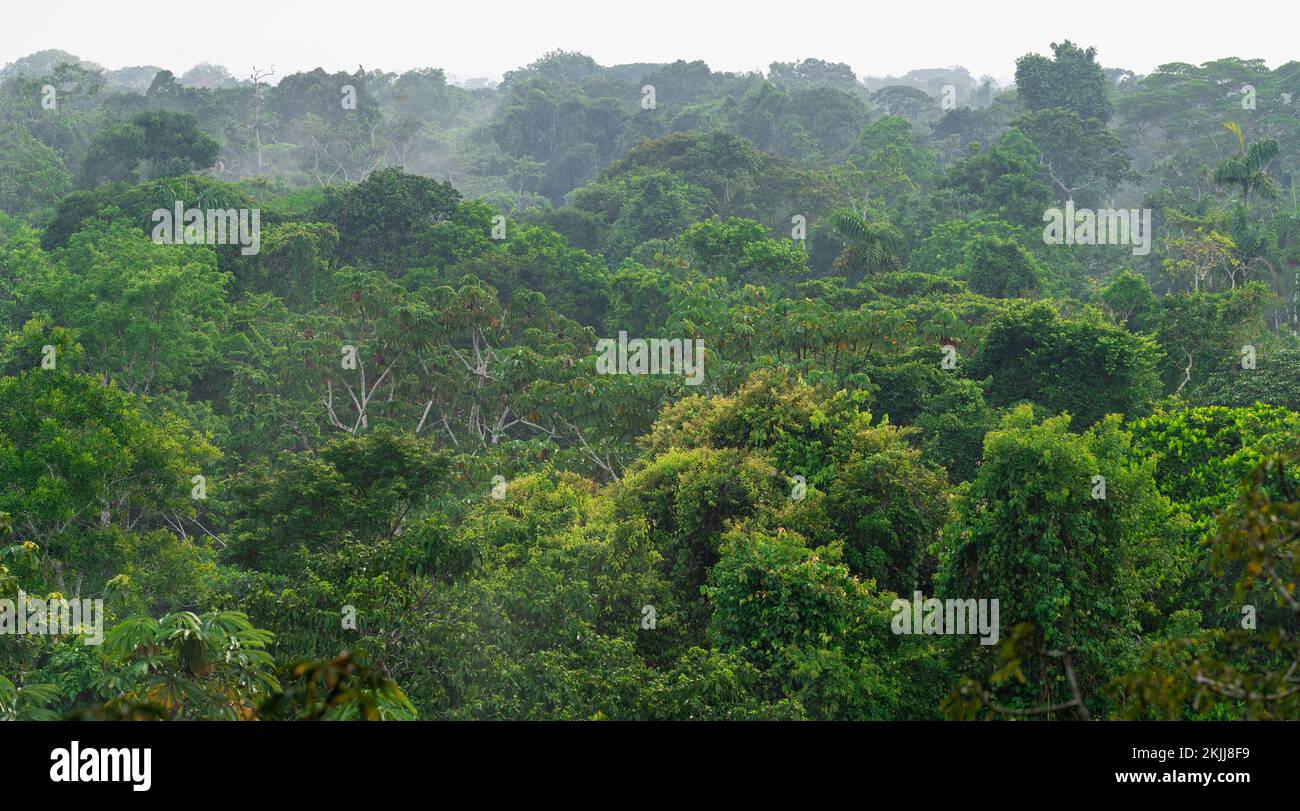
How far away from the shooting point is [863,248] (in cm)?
3688

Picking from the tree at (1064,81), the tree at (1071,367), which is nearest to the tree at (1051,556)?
the tree at (1071,367)

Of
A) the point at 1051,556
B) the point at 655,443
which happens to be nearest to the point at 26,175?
the point at 655,443

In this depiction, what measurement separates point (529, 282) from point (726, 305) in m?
7.85

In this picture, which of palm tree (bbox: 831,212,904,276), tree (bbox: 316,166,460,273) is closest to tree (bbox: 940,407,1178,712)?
palm tree (bbox: 831,212,904,276)

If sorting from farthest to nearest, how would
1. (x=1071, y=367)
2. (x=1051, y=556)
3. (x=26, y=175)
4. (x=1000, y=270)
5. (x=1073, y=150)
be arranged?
(x=1073, y=150)
(x=26, y=175)
(x=1000, y=270)
(x=1071, y=367)
(x=1051, y=556)

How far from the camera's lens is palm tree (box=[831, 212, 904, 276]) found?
3653cm

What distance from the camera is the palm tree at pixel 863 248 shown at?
3653cm

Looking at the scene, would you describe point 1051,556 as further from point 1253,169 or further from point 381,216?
point 1253,169

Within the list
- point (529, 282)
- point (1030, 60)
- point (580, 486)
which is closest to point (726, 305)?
point (529, 282)

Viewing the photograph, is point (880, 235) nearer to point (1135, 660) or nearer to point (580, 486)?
point (580, 486)

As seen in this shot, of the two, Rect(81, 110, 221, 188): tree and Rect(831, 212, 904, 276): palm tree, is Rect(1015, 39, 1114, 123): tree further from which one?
Rect(81, 110, 221, 188): tree

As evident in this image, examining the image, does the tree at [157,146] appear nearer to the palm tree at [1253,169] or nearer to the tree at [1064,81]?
the palm tree at [1253,169]

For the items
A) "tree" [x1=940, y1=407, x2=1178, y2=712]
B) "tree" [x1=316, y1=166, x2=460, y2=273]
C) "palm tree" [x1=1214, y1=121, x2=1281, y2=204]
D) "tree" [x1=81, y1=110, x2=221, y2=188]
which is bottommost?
"tree" [x1=940, y1=407, x2=1178, y2=712]

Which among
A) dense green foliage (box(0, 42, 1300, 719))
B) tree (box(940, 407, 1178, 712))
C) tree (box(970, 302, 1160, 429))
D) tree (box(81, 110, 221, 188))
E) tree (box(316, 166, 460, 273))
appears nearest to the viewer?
tree (box(940, 407, 1178, 712))
